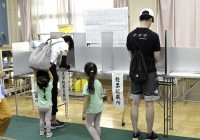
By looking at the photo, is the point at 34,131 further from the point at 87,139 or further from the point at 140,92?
the point at 140,92

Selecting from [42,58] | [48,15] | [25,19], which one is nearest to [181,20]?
[42,58]

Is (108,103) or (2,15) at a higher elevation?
(2,15)

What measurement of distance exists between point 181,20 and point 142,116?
1.97 metres

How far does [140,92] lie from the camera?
3316 millimetres

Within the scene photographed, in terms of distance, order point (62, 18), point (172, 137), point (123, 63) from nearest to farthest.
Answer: point (172, 137), point (123, 63), point (62, 18)

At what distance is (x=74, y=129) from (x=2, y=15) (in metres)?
3.78

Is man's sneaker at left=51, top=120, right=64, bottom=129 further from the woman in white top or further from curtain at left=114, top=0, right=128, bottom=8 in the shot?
curtain at left=114, top=0, right=128, bottom=8

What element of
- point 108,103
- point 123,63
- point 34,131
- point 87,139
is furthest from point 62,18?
point 87,139

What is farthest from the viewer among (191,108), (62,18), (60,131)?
(62,18)

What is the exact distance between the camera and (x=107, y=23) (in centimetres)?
446

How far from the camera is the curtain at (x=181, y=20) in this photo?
5137mm

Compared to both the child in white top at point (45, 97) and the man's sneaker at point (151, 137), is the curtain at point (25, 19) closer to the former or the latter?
the child in white top at point (45, 97)

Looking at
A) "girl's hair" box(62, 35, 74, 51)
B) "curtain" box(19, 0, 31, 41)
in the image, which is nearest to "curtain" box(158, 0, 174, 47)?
"girl's hair" box(62, 35, 74, 51)

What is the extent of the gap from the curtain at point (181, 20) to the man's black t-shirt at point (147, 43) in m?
2.27
